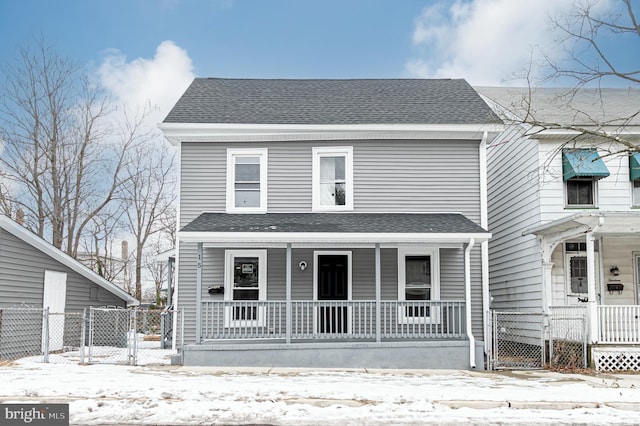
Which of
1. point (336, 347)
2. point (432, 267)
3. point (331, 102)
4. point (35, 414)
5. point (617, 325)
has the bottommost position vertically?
point (35, 414)

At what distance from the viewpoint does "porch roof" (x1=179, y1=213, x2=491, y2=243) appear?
12.8 m

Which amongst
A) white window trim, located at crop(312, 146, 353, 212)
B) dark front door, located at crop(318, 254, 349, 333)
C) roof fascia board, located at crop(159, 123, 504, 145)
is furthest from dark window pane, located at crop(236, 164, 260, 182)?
dark front door, located at crop(318, 254, 349, 333)

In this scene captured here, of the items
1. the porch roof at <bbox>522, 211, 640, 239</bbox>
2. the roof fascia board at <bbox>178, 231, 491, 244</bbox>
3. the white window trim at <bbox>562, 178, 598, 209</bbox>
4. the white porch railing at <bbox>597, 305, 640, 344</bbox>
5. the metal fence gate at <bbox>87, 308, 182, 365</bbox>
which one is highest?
the white window trim at <bbox>562, 178, 598, 209</bbox>

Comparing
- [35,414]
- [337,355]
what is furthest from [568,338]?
[35,414]

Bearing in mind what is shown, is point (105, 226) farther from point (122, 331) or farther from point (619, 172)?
point (619, 172)

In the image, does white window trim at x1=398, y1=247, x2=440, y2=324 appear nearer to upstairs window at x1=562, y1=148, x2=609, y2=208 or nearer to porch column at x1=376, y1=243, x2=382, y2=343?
porch column at x1=376, y1=243, x2=382, y2=343

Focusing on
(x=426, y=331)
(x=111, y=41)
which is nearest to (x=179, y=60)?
(x=111, y=41)

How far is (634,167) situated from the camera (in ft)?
48.8

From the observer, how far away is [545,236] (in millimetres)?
14320

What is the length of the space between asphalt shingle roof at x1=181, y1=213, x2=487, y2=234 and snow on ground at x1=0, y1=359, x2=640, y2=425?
3.14 metres

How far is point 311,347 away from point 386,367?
162 cm

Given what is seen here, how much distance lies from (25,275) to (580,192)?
13458mm

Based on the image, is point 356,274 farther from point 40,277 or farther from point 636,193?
point 40,277

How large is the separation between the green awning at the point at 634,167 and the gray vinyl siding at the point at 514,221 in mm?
2245
